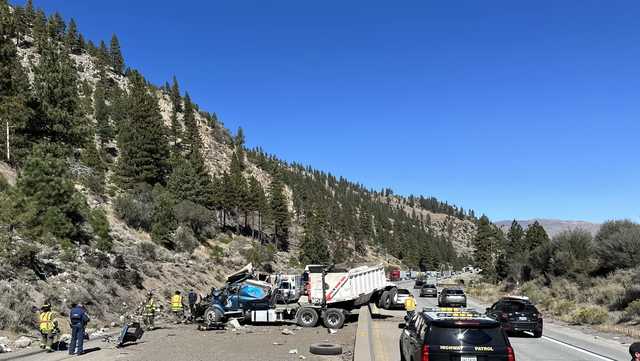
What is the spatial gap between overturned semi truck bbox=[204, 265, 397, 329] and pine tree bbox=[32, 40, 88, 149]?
74.1 ft

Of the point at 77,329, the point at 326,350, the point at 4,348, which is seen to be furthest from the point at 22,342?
the point at 326,350

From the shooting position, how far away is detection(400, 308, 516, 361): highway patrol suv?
9.21 meters

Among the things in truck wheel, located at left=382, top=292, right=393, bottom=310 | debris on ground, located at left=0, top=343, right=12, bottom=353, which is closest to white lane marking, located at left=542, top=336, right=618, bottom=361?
truck wheel, located at left=382, top=292, right=393, bottom=310

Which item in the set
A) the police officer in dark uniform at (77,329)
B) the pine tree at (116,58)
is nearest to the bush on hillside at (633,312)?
the police officer in dark uniform at (77,329)

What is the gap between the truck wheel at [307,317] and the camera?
24484 mm

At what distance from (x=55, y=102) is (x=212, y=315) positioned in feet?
84.7

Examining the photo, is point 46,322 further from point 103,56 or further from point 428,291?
point 103,56

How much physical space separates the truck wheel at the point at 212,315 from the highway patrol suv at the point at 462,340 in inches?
626

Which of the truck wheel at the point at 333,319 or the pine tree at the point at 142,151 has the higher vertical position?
the pine tree at the point at 142,151

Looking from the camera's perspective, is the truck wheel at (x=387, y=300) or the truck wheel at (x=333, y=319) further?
the truck wheel at (x=387, y=300)

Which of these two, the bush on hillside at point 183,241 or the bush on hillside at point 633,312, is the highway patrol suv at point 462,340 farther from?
the bush on hillside at point 183,241

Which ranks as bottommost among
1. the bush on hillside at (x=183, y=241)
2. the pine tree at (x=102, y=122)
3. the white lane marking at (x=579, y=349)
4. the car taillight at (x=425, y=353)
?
the white lane marking at (x=579, y=349)

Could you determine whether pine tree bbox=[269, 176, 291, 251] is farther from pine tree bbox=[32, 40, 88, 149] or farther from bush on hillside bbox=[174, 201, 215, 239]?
pine tree bbox=[32, 40, 88, 149]

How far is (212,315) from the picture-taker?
24.1 m
